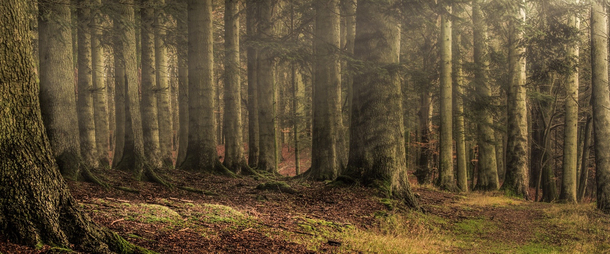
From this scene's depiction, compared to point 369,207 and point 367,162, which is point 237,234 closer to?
point 369,207

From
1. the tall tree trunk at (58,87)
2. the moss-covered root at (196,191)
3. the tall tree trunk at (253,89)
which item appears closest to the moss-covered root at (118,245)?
the tall tree trunk at (58,87)

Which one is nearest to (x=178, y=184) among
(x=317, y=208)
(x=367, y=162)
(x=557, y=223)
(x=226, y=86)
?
(x=317, y=208)

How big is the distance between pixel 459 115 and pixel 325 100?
6.94 meters

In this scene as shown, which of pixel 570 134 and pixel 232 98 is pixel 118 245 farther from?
pixel 570 134

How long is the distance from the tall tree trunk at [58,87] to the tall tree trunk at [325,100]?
21.9 ft

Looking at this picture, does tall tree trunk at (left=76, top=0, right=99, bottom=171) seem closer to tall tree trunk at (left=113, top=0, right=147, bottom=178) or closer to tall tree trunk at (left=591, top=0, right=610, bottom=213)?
tall tree trunk at (left=113, top=0, right=147, bottom=178)

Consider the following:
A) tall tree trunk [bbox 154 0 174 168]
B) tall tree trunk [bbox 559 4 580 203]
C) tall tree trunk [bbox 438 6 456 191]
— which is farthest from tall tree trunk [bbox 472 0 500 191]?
tall tree trunk [bbox 154 0 174 168]

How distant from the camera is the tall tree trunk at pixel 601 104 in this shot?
1101cm

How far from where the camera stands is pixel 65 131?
8.70 metres

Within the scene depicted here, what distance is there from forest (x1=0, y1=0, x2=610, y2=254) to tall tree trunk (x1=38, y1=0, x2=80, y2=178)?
0.09 ft

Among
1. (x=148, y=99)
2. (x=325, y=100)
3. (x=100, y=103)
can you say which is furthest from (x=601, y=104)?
(x=100, y=103)

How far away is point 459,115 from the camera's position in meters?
17.5

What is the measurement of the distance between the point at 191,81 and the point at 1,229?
9.63m

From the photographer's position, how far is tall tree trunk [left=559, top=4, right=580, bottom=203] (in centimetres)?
1452
